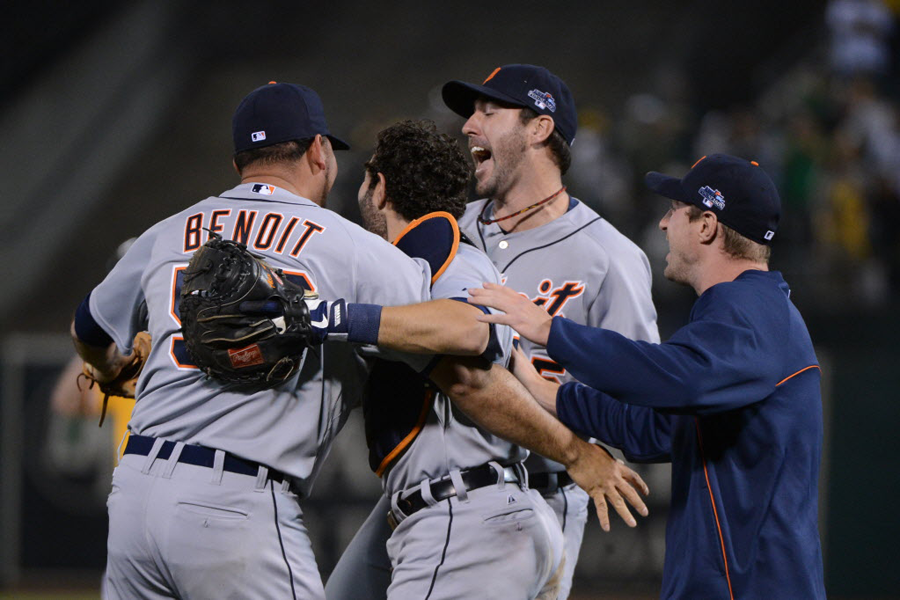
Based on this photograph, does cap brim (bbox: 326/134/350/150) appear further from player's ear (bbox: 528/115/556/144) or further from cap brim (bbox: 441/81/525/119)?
player's ear (bbox: 528/115/556/144)

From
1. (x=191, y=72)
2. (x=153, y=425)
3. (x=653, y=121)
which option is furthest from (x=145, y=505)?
(x=191, y=72)

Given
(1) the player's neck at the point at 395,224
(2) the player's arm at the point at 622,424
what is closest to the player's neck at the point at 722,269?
(2) the player's arm at the point at 622,424

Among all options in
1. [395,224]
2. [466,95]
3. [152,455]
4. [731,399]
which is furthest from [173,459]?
[466,95]

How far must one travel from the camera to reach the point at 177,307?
10.4 ft

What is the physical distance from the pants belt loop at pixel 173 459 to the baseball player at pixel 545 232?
139cm

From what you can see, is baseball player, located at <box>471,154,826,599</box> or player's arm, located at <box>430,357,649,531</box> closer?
baseball player, located at <box>471,154,826,599</box>

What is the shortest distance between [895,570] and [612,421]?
19.9 ft

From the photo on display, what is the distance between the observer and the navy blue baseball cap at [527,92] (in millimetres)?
4289

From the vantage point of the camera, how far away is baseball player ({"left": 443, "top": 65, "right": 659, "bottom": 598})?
160 inches

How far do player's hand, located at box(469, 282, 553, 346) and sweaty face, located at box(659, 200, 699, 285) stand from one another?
448 mm

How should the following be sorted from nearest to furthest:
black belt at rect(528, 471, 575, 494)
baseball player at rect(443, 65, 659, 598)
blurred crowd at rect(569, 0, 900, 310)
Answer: black belt at rect(528, 471, 575, 494)
baseball player at rect(443, 65, 659, 598)
blurred crowd at rect(569, 0, 900, 310)

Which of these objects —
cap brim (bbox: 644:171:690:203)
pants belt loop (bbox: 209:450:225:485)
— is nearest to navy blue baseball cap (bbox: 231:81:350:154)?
pants belt loop (bbox: 209:450:225:485)

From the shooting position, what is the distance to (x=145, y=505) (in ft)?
9.97

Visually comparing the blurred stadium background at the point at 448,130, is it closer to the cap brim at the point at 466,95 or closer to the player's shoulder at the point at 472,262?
the cap brim at the point at 466,95
